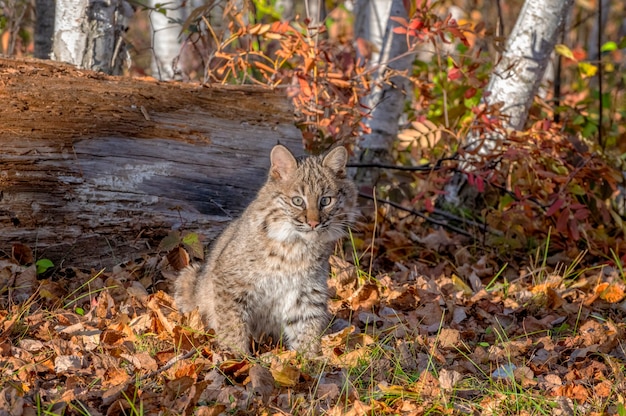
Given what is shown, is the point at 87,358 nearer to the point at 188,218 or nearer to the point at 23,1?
the point at 188,218

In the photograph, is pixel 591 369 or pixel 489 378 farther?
pixel 591 369

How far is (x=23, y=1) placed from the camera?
24.4ft

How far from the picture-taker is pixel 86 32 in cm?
589

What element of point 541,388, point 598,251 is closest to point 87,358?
point 541,388

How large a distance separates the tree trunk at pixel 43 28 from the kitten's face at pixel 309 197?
3685 mm

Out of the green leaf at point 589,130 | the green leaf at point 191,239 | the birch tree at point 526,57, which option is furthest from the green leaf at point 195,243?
the green leaf at point 589,130

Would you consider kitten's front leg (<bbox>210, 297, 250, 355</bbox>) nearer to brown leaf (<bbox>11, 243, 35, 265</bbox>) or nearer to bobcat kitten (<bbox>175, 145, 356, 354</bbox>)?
bobcat kitten (<bbox>175, 145, 356, 354</bbox>)

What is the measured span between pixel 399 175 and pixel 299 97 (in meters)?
1.33

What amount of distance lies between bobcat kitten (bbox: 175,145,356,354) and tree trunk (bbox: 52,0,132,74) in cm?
232

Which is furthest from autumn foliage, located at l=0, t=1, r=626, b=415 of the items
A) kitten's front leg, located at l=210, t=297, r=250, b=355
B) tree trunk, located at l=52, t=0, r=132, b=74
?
tree trunk, located at l=52, t=0, r=132, b=74

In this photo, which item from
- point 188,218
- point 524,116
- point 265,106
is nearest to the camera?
point 188,218

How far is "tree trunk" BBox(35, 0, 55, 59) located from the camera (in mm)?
7105

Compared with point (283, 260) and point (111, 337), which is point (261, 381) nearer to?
point (283, 260)

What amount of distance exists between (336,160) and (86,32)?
2.58m
